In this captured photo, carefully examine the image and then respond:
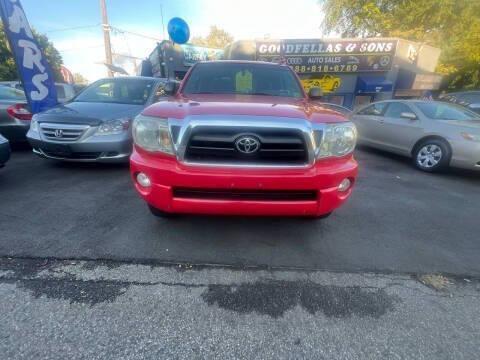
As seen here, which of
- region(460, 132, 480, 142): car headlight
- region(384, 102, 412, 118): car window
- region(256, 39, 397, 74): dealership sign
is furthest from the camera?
region(256, 39, 397, 74): dealership sign

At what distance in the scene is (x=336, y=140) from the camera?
2.06m

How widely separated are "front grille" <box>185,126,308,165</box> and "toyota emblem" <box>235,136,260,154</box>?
0.02m

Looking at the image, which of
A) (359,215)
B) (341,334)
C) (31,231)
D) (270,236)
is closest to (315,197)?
(270,236)

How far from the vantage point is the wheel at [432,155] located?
482cm

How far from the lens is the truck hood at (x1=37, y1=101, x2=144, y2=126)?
12.6ft

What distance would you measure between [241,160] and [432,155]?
5015 millimetres

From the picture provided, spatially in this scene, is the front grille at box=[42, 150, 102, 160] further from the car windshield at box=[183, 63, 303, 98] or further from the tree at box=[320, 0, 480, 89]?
the tree at box=[320, 0, 480, 89]

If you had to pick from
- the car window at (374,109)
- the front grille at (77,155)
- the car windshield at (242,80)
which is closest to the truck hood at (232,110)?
the car windshield at (242,80)

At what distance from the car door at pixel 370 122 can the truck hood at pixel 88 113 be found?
5.59m

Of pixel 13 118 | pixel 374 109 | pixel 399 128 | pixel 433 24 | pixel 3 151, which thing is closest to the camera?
pixel 3 151

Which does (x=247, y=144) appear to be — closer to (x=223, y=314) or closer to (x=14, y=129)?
(x=223, y=314)

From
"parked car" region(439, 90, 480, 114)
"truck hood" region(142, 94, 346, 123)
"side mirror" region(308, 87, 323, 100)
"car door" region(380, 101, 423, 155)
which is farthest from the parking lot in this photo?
"parked car" region(439, 90, 480, 114)

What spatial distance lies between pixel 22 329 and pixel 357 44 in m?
15.9

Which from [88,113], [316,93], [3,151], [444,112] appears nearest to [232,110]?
[316,93]
